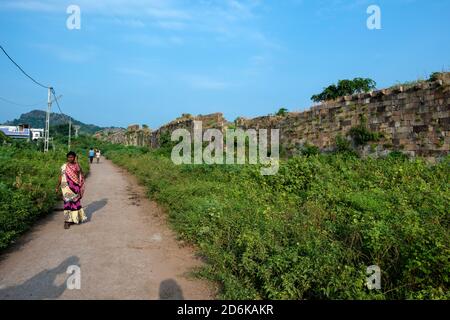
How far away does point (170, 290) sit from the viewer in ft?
13.7

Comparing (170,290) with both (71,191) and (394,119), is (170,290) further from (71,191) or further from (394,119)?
(394,119)

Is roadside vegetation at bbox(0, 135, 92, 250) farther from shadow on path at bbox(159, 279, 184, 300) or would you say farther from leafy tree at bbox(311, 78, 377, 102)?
leafy tree at bbox(311, 78, 377, 102)

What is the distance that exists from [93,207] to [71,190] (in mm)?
2361

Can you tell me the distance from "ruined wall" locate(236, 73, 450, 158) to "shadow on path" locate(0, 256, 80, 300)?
1089 cm

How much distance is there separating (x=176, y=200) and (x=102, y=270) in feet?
11.9

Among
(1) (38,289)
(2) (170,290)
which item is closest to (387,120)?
(2) (170,290)

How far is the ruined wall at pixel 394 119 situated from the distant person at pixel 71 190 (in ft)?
33.5

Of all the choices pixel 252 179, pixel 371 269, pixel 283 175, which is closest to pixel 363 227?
pixel 371 269

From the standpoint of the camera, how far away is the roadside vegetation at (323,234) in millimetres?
3500

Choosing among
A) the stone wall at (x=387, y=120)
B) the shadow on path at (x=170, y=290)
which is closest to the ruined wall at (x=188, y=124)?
the stone wall at (x=387, y=120)

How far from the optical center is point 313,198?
23.1ft

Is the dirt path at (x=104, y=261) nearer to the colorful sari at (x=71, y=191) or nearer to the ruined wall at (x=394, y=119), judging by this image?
the colorful sari at (x=71, y=191)
